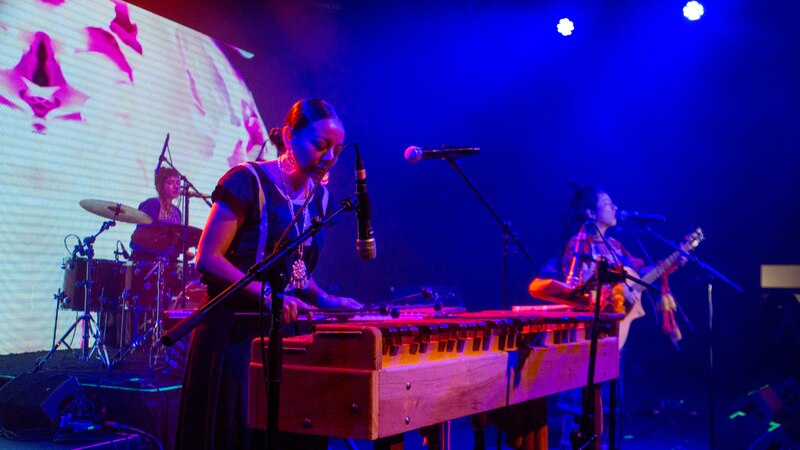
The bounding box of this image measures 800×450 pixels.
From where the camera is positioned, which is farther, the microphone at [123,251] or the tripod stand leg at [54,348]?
the microphone at [123,251]

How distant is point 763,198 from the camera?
8.32 m

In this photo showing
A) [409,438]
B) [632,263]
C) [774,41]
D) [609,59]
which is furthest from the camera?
[609,59]

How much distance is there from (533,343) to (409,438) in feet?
12.8

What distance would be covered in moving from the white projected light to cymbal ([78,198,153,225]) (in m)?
0.17

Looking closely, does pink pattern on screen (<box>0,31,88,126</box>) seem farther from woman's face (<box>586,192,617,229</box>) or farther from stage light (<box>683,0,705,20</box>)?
stage light (<box>683,0,705,20</box>)

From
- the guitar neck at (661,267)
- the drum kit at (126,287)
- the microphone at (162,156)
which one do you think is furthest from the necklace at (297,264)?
the guitar neck at (661,267)

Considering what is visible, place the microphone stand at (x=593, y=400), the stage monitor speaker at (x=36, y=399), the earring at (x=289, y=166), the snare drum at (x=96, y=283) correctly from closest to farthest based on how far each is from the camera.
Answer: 1. the earring at (x=289, y=166)
2. the microphone stand at (x=593, y=400)
3. the stage monitor speaker at (x=36, y=399)
4. the snare drum at (x=96, y=283)

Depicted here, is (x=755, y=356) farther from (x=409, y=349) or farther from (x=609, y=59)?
(x=409, y=349)

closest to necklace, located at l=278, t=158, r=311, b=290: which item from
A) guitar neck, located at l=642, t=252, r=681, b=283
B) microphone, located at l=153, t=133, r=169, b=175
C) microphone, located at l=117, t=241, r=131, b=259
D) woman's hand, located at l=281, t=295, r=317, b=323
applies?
woman's hand, located at l=281, t=295, r=317, b=323

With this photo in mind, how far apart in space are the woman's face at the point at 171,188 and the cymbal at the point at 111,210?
0.69 m

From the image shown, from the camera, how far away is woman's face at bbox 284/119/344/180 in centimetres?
301

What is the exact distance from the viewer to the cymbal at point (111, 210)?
611 centimetres

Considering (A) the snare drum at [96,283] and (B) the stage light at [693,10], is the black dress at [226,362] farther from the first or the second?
(B) the stage light at [693,10]

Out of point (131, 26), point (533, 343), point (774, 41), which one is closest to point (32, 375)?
point (131, 26)
